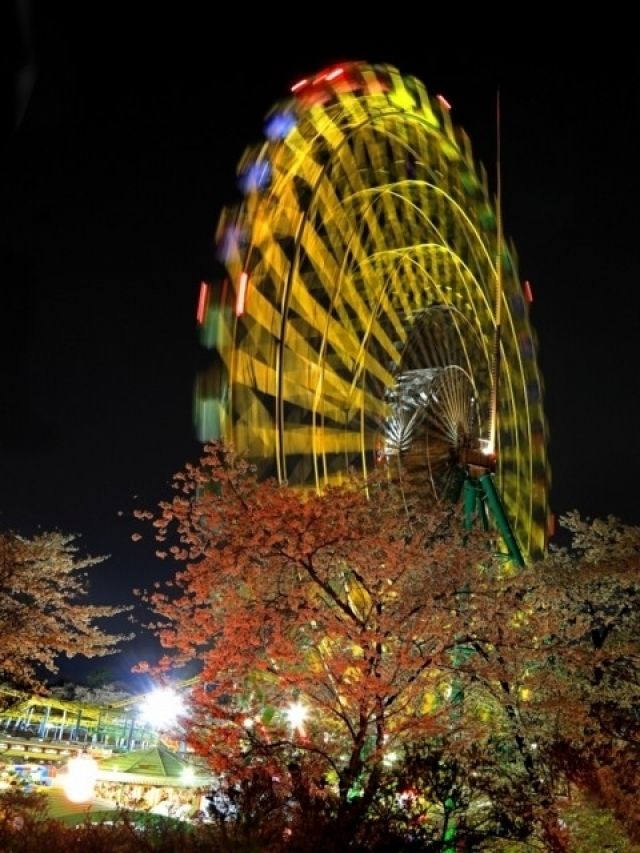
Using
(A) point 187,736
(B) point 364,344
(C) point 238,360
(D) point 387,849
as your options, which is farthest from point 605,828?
(B) point 364,344

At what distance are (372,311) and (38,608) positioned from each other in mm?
8990

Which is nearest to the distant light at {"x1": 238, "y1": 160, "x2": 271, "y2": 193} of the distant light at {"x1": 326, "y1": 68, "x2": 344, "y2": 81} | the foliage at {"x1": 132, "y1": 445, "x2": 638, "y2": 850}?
the distant light at {"x1": 326, "y1": 68, "x2": 344, "y2": 81}

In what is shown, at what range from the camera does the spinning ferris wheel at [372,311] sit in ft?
37.0

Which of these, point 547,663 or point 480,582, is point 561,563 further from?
point 480,582

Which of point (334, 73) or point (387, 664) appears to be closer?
point (387, 664)

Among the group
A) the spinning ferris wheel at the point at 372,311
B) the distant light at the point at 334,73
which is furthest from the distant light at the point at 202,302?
the distant light at the point at 334,73

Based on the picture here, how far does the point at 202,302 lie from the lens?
37.9 feet

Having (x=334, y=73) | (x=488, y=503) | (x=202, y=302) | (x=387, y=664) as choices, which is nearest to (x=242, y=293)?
(x=202, y=302)

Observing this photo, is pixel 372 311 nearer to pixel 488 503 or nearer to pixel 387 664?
pixel 488 503

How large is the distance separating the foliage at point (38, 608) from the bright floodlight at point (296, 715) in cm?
561

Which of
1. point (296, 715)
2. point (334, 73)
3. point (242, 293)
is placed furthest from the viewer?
point (334, 73)

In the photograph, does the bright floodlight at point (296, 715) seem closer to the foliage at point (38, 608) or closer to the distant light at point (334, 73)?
the foliage at point (38, 608)

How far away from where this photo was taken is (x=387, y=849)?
5723 millimetres

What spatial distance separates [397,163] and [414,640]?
1096cm
